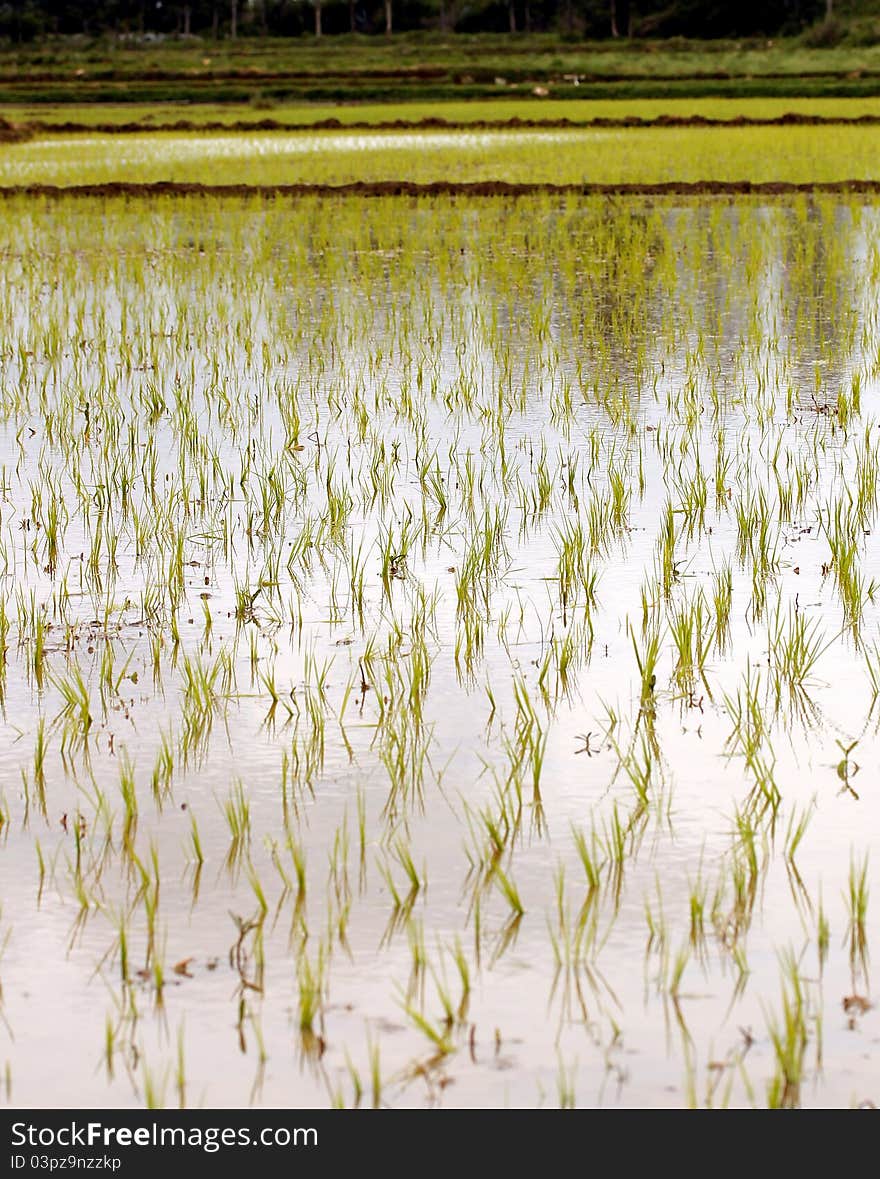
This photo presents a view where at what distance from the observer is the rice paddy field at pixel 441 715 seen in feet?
6.21

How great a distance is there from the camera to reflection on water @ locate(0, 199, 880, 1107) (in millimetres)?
1895

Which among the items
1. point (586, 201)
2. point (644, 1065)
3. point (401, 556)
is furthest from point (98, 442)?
point (586, 201)

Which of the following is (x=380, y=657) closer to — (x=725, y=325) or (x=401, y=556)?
(x=401, y=556)

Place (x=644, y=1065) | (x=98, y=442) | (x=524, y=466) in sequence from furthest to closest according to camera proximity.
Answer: (x=98, y=442), (x=524, y=466), (x=644, y=1065)

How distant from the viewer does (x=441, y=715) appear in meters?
2.98

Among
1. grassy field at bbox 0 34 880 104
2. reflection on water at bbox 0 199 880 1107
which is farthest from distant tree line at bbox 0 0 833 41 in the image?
reflection on water at bbox 0 199 880 1107

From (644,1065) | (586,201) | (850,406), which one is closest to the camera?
(644,1065)

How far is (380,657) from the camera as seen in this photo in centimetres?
330

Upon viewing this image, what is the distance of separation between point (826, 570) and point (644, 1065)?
2232 millimetres

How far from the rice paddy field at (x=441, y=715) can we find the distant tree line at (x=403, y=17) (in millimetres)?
48816
